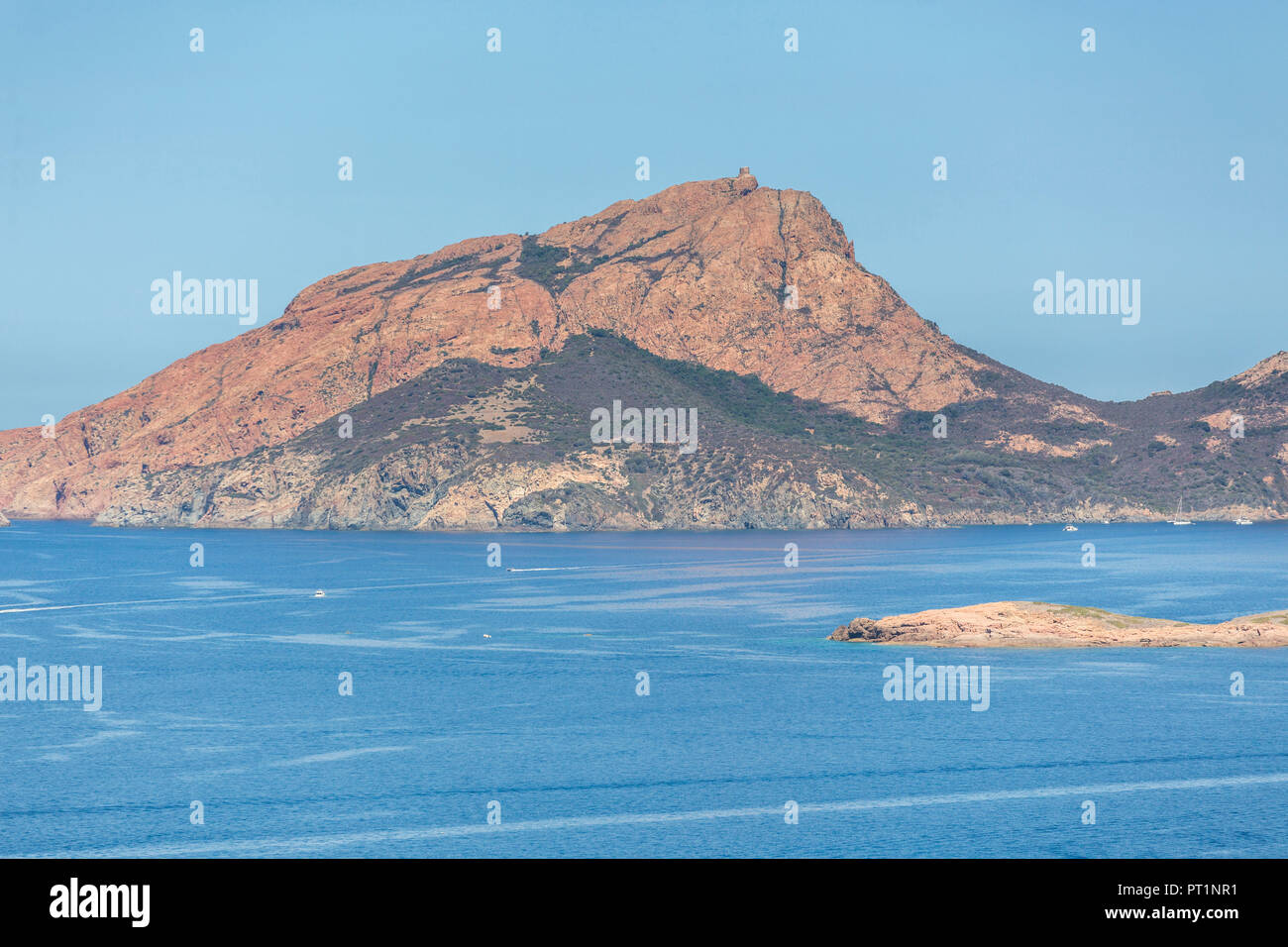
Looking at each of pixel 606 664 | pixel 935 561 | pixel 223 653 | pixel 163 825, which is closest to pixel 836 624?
pixel 606 664
